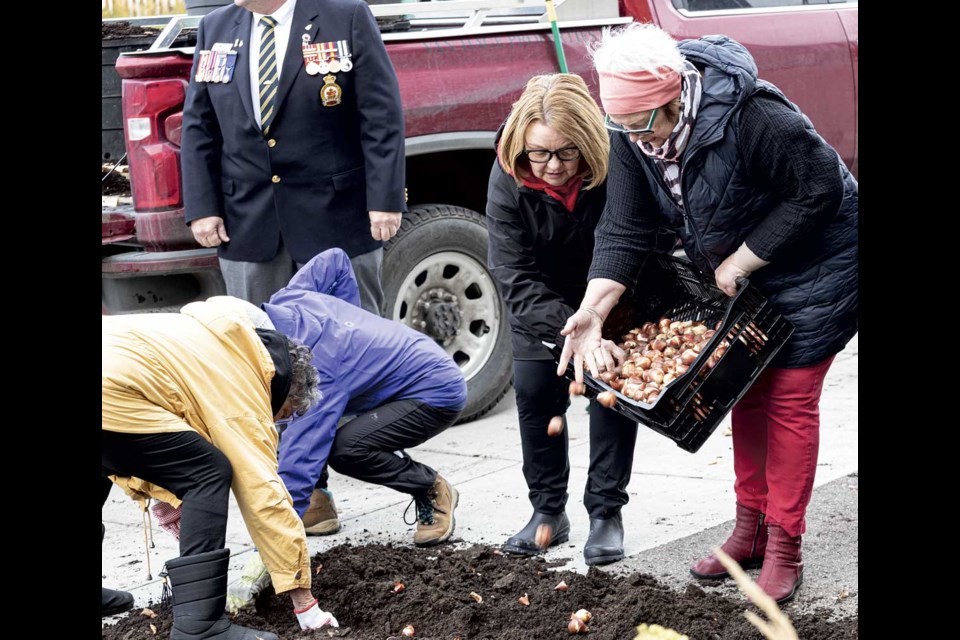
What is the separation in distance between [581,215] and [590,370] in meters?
0.67

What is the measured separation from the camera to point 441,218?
6184 mm

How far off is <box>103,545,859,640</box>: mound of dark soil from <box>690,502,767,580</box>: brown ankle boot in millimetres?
279

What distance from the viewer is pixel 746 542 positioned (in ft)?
14.0

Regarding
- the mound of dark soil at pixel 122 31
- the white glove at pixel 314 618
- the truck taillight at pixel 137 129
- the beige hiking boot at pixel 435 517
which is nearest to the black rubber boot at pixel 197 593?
the white glove at pixel 314 618

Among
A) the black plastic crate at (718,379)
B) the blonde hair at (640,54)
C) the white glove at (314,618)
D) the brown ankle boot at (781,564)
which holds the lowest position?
the white glove at (314,618)

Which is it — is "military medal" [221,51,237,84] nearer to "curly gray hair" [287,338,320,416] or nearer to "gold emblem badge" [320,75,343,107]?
"gold emblem badge" [320,75,343,107]

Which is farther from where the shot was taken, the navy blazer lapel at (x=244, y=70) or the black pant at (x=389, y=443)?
the navy blazer lapel at (x=244, y=70)

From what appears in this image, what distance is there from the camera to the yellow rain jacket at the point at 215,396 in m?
3.38

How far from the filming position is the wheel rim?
6184mm

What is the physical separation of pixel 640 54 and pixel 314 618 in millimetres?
1994

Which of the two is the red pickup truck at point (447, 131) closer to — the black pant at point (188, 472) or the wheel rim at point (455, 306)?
the wheel rim at point (455, 306)

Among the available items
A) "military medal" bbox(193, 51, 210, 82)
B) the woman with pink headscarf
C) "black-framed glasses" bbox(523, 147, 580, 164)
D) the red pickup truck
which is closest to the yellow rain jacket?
the woman with pink headscarf

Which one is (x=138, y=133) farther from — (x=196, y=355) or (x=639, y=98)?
(x=639, y=98)

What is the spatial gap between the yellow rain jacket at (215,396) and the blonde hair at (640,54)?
1.34 m
